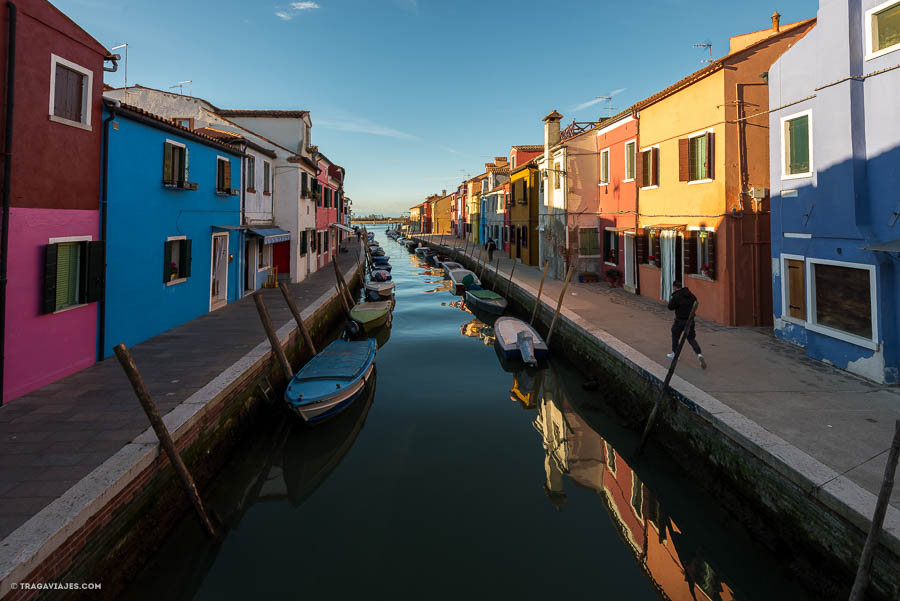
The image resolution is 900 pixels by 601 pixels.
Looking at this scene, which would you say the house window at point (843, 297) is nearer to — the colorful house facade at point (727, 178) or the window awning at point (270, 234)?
the colorful house facade at point (727, 178)

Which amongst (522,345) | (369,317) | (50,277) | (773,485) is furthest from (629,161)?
(50,277)

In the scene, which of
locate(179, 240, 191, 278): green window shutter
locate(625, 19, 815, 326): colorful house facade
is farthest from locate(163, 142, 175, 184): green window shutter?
locate(625, 19, 815, 326): colorful house facade

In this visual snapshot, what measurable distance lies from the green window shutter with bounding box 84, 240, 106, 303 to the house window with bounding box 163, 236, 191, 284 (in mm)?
2629

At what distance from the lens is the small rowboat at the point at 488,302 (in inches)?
802

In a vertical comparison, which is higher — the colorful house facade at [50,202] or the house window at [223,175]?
the house window at [223,175]

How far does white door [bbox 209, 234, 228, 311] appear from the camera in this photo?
52.6 feet

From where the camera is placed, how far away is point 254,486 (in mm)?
7805

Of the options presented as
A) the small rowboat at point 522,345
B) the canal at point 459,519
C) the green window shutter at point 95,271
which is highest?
the green window shutter at point 95,271

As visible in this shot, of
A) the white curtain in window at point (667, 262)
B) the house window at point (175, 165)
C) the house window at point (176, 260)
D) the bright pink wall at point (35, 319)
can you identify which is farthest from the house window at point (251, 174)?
the white curtain in window at point (667, 262)

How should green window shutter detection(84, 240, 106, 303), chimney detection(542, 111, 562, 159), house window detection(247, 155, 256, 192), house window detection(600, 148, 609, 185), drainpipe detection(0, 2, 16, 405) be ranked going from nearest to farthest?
drainpipe detection(0, 2, 16, 405) → green window shutter detection(84, 240, 106, 303) → house window detection(247, 155, 256, 192) → house window detection(600, 148, 609, 185) → chimney detection(542, 111, 562, 159)

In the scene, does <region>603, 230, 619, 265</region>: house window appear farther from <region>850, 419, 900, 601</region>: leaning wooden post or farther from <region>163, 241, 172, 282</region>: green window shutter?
<region>163, 241, 172, 282</region>: green window shutter

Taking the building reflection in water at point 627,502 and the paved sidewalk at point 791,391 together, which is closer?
the building reflection in water at point 627,502

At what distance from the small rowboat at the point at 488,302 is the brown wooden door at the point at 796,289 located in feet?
36.7

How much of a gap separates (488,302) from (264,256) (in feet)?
35.2
